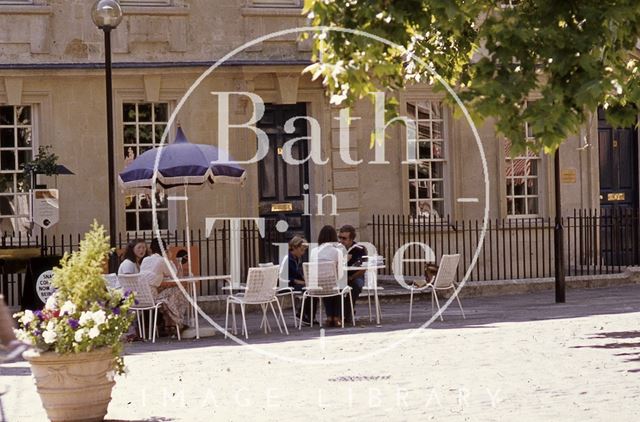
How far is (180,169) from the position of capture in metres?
18.7

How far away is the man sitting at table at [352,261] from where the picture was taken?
19906 mm

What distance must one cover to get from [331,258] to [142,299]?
101 inches

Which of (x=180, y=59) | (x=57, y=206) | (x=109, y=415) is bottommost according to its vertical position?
(x=109, y=415)

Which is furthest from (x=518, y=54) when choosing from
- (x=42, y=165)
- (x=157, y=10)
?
(x=157, y=10)

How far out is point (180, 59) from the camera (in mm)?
23953

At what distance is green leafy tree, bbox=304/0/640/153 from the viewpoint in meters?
10.2

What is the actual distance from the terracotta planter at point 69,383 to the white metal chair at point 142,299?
6.33 meters

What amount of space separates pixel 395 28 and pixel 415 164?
1526cm

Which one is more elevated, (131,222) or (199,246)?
(131,222)

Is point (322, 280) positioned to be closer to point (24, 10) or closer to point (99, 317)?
point (24, 10)

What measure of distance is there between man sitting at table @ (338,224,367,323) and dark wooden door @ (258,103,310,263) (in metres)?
4.35

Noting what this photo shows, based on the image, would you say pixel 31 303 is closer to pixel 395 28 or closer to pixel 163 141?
pixel 163 141

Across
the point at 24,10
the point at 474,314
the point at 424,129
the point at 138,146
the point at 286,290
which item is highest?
the point at 24,10

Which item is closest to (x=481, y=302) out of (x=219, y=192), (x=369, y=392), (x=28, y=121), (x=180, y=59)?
(x=219, y=192)
